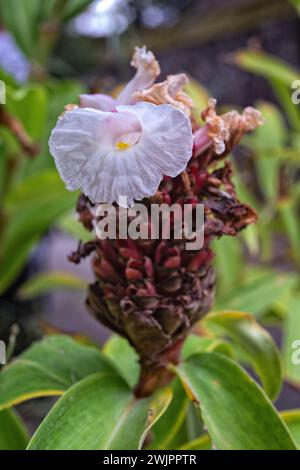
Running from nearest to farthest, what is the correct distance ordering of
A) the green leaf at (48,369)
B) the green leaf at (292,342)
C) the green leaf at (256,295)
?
the green leaf at (48,369), the green leaf at (292,342), the green leaf at (256,295)

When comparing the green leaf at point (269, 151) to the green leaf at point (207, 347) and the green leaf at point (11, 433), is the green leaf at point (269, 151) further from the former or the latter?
the green leaf at point (11, 433)

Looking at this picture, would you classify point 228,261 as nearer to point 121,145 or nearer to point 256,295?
point 256,295

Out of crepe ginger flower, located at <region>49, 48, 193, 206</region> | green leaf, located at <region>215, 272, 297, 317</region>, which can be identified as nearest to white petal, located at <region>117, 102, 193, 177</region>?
crepe ginger flower, located at <region>49, 48, 193, 206</region>

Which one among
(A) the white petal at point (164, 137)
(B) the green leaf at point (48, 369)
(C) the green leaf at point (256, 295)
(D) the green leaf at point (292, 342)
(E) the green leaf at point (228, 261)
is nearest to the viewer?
(A) the white petal at point (164, 137)

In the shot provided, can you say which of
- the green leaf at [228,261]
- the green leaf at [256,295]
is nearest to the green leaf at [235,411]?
the green leaf at [256,295]

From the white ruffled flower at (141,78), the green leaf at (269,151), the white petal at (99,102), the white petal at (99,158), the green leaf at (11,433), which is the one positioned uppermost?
the green leaf at (269,151)

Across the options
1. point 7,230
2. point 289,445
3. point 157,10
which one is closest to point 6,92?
point 7,230
